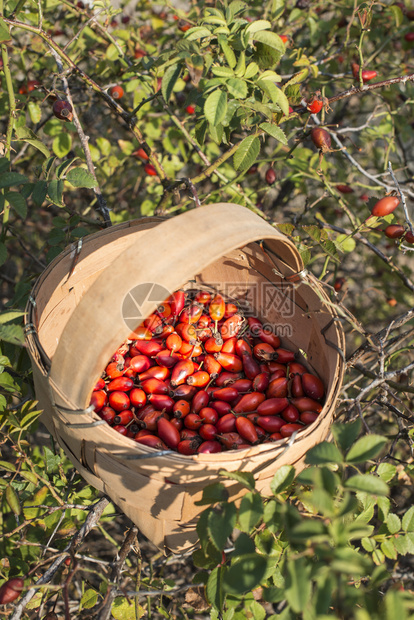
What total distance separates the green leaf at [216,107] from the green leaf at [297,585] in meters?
1.11

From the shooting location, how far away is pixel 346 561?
676 millimetres

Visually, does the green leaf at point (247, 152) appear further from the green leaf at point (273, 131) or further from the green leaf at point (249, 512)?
the green leaf at point (249, 512)

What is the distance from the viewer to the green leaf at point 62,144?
2094 millimetres

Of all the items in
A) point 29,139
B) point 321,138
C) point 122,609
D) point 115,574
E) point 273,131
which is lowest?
point 122,609

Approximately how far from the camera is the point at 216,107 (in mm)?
1318

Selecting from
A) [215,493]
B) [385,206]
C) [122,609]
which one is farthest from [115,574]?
[385,206]

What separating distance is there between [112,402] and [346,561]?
1.10 meters

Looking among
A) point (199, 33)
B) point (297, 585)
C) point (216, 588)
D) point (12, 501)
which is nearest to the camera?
point (297, 585)

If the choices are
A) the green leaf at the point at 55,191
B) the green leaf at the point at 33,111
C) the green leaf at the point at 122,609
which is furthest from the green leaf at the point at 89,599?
the green leaf at the point at 33,111

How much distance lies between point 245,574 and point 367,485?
0.88 feet

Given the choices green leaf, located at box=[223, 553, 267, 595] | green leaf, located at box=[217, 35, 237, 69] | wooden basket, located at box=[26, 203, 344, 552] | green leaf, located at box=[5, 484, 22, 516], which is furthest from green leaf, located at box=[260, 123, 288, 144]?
green leaf, located at box=[5, 484, 22, 516]

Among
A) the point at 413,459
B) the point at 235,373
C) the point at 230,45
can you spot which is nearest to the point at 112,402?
the point at 235,373

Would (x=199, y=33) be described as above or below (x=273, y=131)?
above

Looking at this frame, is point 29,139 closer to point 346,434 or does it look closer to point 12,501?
point 12,501
